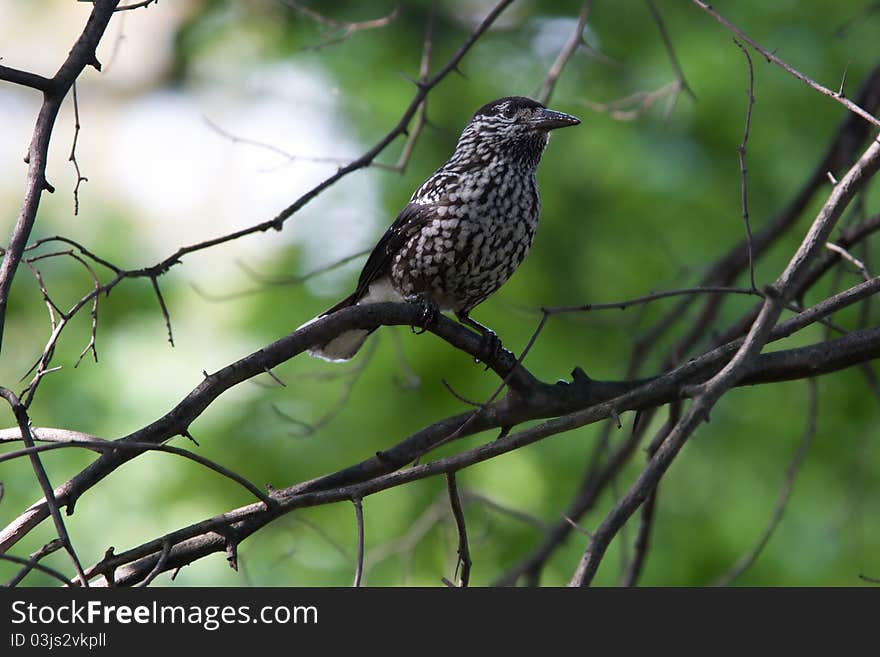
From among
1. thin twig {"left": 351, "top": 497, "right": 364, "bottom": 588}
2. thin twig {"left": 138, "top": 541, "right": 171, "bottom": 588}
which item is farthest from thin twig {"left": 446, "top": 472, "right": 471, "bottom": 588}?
thin twig {"left": 138, "top": 541, "right": 171, "bottom": 588}

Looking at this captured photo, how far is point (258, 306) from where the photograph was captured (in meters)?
5.94

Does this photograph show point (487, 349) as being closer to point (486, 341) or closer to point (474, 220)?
point (486, 341)

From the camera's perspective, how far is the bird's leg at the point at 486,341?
144 inches

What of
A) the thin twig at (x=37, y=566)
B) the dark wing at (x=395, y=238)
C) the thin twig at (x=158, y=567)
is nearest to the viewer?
the thin twig at (x=37, y=566)

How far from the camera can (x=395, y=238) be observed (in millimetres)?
4438

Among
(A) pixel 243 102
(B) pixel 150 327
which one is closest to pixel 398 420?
(B) pixel 150 327

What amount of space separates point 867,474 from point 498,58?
3261mm

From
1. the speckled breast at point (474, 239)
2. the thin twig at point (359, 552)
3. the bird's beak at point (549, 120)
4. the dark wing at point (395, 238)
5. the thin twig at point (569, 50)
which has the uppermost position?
the thin twig at point (569, 50)

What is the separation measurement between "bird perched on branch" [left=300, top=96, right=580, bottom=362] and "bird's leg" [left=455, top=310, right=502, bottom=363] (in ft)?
0.04

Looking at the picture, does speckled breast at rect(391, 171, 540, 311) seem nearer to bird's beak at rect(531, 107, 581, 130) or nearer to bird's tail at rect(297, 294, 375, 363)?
bird's beak at rect(531, 107, 581, 130)

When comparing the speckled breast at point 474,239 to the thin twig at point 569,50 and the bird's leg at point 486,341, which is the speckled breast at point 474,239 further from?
the thin twig at point 569,50

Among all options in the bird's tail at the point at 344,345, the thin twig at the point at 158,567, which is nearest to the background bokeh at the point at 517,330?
the bird's tail at the point at 344,345

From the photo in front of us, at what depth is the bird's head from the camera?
4.44 m
